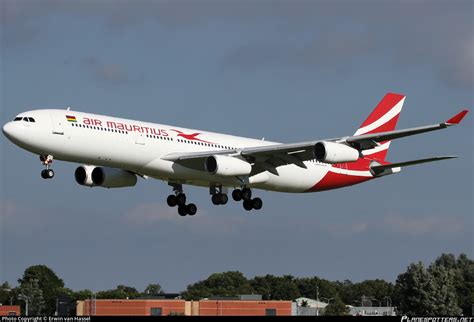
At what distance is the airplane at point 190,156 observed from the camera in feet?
192

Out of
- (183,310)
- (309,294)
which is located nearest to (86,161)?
(183,310)

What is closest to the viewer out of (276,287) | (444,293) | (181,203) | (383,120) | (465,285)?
(181,203)

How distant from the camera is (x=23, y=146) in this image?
5825cm

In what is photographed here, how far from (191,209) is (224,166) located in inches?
284

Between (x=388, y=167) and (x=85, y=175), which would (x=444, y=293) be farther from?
(x=85, y=175)

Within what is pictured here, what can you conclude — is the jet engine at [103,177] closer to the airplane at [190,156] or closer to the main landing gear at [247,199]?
the airplane at [190,156]

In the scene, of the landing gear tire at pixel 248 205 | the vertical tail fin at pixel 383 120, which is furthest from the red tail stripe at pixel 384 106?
the landing gear tire at pixel 248 205

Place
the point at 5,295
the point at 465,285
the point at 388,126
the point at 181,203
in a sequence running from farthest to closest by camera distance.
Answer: the point at 5,295 < the point at 465,285 < the point at 388,126 < the point at 181,203

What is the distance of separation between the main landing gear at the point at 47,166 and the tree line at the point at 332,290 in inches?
2137

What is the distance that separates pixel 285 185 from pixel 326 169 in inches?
132

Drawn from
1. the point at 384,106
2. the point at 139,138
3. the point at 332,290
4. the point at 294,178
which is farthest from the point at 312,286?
the point at 139,138

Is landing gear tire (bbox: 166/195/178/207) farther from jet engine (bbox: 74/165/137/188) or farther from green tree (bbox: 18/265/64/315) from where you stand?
green tree (bbox: 18/265/64/315)

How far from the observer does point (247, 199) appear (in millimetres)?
67250

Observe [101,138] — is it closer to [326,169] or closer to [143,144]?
[143,144]
